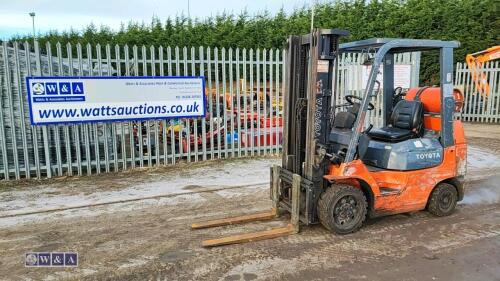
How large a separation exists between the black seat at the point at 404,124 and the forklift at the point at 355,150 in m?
0.01

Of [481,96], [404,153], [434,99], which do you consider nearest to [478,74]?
[481,96]

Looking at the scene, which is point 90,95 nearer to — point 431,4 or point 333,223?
point 333,223

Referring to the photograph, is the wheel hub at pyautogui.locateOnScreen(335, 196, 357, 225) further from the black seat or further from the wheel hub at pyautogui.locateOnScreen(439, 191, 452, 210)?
the wheel hub at pyautogui.locateOnScreen(439, 191, 452, 210)

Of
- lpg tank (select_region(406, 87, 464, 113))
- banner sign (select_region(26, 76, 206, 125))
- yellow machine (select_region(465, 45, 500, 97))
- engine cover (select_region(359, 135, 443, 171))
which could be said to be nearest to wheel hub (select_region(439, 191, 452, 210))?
engine cover (select_region(359, 135, 443, 171))

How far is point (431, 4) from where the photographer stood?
59.2 ft

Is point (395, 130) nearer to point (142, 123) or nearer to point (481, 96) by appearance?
point (142, 123)

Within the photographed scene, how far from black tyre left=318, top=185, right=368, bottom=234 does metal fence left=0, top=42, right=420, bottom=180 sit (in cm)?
447

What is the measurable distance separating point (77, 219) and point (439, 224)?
4.73 meters

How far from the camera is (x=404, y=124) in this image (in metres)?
5.53

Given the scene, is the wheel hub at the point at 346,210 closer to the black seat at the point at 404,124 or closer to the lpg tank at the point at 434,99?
the black seat at the point at 404,124

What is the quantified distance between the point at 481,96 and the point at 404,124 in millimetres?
13029

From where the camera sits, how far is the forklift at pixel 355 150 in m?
4.73

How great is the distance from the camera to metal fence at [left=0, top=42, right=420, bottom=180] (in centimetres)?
720

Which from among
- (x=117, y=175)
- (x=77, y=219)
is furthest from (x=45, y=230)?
(x=117, y=175)
